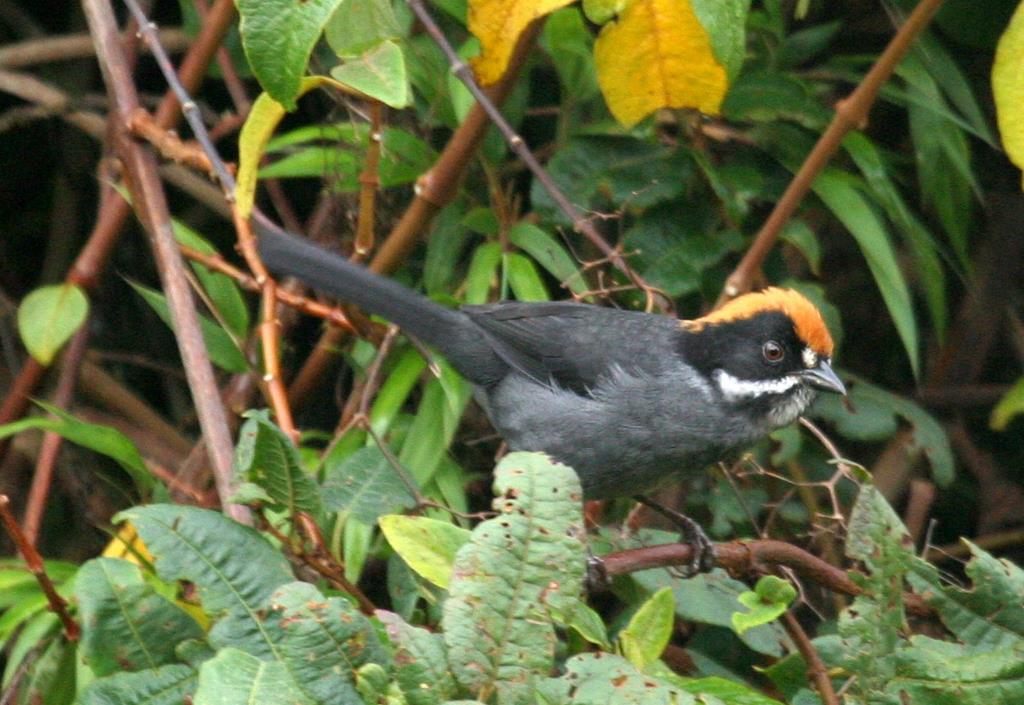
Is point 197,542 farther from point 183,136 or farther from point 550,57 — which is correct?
point 183,136

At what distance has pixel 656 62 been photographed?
10.6 ft

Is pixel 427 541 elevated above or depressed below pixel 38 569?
above

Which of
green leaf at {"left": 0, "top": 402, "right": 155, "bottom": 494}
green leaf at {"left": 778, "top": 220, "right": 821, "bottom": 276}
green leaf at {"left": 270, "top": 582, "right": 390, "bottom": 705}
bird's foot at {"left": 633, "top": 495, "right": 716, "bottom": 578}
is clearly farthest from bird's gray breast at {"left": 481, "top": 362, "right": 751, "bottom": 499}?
green leaf at {"left": 270, "top": 582, "right": 390, "bottom": 705}

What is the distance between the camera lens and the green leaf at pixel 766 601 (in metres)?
2.61

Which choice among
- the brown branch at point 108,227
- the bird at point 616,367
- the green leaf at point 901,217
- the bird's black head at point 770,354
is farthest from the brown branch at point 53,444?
the green leaf at point 901,217

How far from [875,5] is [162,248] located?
8.24 ft

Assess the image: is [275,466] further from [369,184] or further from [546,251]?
[546,251]

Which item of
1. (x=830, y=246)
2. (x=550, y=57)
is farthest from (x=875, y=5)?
(x=550, y=57)

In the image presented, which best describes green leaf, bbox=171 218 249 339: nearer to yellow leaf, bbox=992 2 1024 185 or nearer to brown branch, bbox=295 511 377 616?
brown branch, bbox=295 511 377 616

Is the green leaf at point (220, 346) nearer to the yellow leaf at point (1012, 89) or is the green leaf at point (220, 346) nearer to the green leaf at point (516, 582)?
the green leaf at point (516, 582)

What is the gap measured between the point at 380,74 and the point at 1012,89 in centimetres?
130

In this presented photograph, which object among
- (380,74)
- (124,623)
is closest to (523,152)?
(380,74)

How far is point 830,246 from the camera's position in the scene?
4883 mm

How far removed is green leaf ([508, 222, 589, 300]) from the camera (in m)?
3.92
